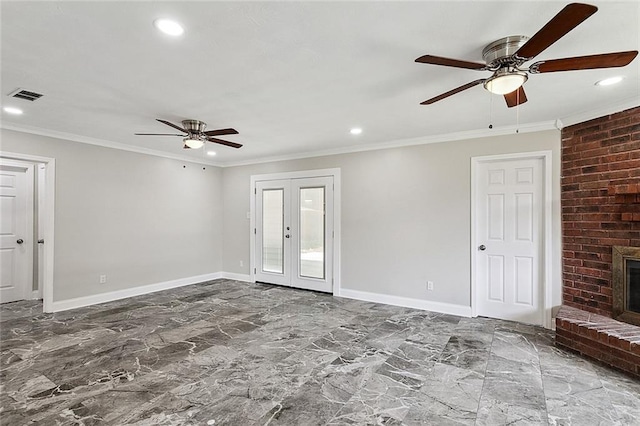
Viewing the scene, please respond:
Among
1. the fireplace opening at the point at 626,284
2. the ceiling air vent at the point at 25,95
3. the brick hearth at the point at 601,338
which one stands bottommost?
the brick hearth at the point at 601,338

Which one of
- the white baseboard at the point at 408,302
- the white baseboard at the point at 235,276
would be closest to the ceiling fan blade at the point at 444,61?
the white baseboard at the point at 408,302

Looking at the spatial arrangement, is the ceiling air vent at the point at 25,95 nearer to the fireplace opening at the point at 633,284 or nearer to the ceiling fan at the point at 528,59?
the ceiling fan at the point at 528,59

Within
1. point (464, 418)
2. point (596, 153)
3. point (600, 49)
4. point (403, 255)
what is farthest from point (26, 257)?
point (596, 153)

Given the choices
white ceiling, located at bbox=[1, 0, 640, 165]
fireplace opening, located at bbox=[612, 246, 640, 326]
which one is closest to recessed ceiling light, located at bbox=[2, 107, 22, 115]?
white ceiling, located at bbox=[1, 0, 640, 165]

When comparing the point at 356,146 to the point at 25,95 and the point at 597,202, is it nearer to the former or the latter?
the point at 597,202

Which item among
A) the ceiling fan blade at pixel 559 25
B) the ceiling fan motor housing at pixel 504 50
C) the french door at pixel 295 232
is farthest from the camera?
the french door at pixel 295 232

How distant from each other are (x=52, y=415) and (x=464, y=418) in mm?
2802

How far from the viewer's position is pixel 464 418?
85.6 inches

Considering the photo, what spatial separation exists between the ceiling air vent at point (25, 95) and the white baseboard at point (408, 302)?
4.64 metres

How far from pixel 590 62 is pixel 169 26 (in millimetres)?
2554

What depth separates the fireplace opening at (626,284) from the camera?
3.21 meters

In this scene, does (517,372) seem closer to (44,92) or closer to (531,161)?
(531,161)

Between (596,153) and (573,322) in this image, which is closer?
(573,322)

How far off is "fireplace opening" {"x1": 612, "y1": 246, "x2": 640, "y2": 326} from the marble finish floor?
2.41ft
